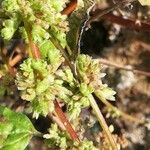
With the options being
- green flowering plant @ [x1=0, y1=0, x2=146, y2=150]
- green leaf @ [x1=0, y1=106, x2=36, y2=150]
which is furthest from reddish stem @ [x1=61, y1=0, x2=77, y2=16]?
green leaf @ [x1=0, y1=106, x2=36, y2=150]

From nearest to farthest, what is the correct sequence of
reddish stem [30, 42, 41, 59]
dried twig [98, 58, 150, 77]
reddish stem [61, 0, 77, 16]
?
reddish stem [30, 42, 41, 59]
reddish stem [61, 0, 77, 16]
dried twig [98, 58, 150, 77]

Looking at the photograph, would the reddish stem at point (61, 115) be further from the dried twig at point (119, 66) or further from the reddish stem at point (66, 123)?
the dried twig at point (119, 66)

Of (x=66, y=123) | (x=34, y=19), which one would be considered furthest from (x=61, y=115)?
(x=34, y=19)

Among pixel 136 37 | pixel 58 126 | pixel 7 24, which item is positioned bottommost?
pixel 136 37

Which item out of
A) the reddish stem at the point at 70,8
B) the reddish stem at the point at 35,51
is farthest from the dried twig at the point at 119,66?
the reddish stem at the point at 35,51

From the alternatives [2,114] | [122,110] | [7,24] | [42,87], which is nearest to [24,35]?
[7,24]

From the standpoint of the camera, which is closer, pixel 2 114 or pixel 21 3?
pixel 21 3

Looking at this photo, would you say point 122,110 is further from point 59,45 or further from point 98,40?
point 59,45

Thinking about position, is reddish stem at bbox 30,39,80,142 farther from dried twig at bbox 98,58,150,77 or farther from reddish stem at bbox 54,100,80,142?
dried twig at bbox 98,58,150,77
